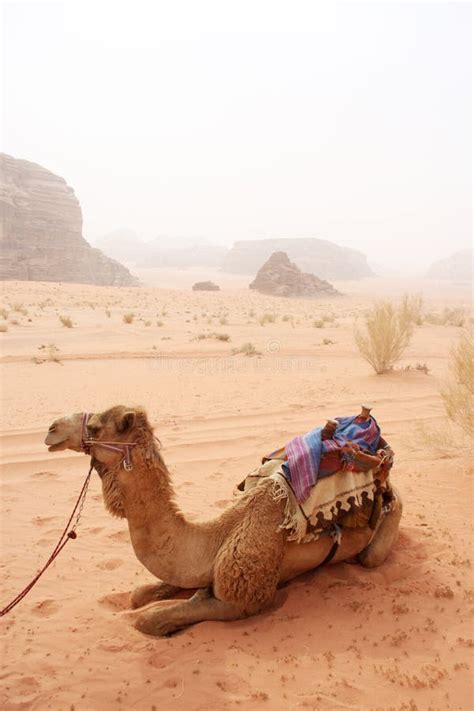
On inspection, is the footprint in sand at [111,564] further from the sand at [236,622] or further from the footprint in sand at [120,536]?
the footprint in sand at [120,536]

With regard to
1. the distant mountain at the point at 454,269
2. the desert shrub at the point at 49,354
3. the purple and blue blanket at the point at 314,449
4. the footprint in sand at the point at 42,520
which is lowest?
the footprint in sand at the point at 42,520

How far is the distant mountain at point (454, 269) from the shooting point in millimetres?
128375

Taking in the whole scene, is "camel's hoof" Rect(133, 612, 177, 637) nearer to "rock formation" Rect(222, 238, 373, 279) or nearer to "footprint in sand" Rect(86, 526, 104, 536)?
"footprint in sand" Rect(86, 526, 104, 536)

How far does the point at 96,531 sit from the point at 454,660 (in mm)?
3424

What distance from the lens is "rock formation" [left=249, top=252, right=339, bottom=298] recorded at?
5466 cm

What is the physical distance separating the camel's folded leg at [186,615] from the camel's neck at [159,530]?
13 centimetres

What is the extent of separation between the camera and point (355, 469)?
386 centimetres

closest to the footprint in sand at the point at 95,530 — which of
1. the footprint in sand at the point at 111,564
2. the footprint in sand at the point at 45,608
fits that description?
the footprint in sand at the point at 111,564

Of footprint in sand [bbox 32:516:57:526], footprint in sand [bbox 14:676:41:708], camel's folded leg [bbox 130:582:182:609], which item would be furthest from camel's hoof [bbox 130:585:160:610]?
footprint in sand [bbox 32:516:57:526]


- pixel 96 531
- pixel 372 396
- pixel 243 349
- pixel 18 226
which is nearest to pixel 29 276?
pixel 18 226

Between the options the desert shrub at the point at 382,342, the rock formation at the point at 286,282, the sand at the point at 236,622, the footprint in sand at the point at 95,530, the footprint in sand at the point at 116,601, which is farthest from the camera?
the rock formation at the point at 286,282

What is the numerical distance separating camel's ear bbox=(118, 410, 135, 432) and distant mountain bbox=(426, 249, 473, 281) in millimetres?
131870

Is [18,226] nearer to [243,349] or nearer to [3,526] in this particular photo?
[243,349]

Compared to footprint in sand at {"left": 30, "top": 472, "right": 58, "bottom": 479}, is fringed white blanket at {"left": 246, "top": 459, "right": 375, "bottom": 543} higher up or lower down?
higher up
